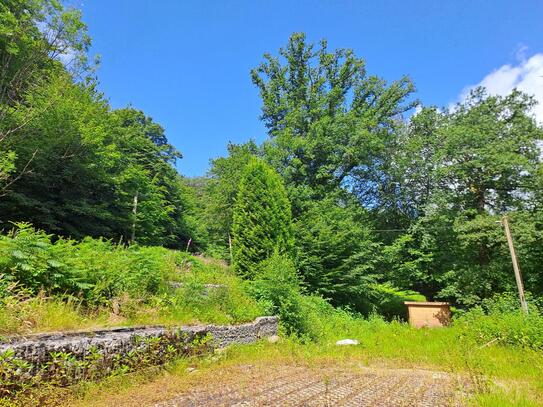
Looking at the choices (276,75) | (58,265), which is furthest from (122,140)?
(58,265)

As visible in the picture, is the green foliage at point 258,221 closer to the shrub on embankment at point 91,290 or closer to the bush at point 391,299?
the shrub on embankment at point 91,290

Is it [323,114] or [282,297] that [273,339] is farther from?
[323,114]

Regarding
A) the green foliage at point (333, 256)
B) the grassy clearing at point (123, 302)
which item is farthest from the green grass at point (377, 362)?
the green foliage at point (333, 256)

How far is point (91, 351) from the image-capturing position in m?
4.67

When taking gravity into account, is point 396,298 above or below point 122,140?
below

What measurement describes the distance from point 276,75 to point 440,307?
637 inches

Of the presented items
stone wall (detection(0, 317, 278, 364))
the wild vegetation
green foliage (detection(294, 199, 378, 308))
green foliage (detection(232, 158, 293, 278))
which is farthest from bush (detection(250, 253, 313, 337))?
green foliage (detection(294, 199, 378, 308))

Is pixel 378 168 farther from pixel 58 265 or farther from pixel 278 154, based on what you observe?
pixel 58 265

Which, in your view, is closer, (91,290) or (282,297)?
(91,290)

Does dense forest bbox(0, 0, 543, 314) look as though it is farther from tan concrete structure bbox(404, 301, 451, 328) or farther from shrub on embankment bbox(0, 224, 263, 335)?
shrub on embankment bbox(0, 224, 263, 335)

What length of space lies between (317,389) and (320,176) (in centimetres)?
1452

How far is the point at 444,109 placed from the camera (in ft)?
65.2

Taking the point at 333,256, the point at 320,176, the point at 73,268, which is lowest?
the point at 73,268

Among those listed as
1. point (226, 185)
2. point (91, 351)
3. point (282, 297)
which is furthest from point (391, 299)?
point (91, 351)
